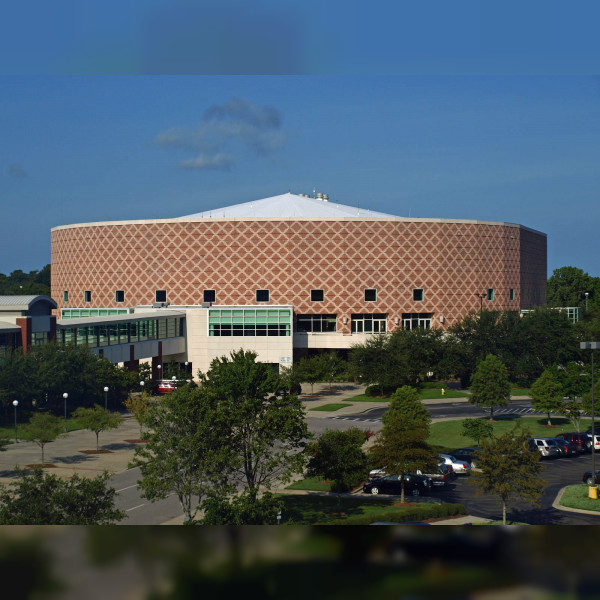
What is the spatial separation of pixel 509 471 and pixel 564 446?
5.80 feet

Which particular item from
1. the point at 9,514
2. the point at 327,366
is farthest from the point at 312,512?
the point at 9,514

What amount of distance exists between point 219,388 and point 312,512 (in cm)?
163

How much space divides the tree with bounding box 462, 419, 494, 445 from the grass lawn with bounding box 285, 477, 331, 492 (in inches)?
78.2

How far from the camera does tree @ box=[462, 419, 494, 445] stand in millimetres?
9164

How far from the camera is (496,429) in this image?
9.76 m

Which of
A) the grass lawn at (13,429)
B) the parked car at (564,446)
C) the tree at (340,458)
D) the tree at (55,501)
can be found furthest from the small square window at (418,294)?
the tree at (55,501)

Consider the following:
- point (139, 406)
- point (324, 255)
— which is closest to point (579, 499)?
point (139, 406)

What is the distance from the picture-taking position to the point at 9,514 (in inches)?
231

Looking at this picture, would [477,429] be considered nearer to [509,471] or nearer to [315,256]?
[509,471]

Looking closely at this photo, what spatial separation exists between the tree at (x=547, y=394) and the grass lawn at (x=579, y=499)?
3.47 ft

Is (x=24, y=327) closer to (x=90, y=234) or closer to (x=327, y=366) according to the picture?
(x=327, y=366)

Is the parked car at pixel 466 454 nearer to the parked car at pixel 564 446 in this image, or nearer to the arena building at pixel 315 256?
the parked car at pixel 564 446

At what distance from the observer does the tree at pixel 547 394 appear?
8.73 meters

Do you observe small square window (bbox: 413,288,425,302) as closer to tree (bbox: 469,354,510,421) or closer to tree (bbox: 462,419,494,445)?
tree (bbox: 462,419,494,445)
